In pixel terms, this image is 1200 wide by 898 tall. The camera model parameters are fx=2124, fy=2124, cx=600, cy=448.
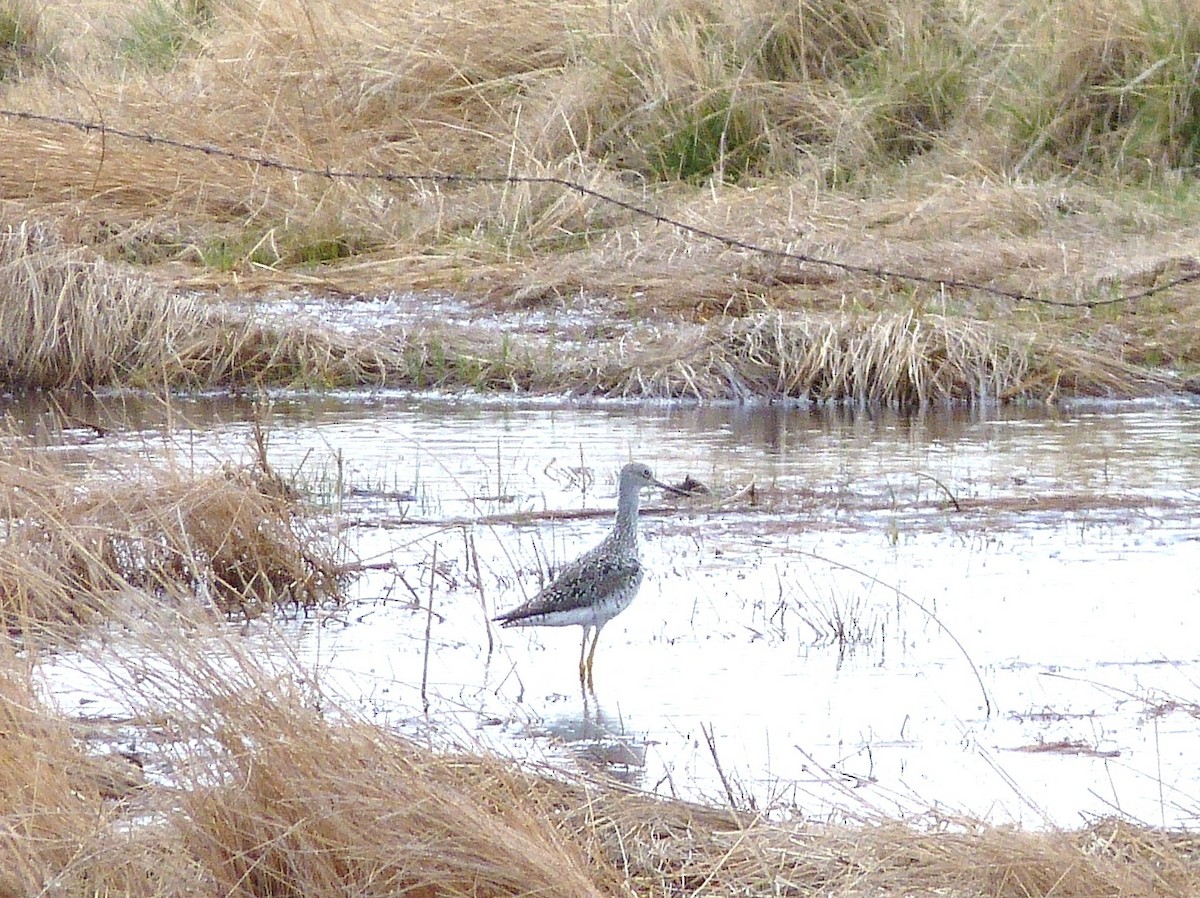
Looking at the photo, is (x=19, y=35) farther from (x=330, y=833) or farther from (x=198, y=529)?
(x=330, y=833)

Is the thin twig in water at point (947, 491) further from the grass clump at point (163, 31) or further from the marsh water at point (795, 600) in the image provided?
the grass clump at point (163, 31)

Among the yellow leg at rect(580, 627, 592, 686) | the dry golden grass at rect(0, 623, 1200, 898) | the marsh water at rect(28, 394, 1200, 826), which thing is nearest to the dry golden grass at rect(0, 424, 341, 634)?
the marsh water at rect(28, 394, 1200, 826)

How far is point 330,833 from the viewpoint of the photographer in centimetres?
403

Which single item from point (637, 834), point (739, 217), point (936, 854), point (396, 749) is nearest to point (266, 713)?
point (396, 749)

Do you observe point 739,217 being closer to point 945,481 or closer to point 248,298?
point 248,298

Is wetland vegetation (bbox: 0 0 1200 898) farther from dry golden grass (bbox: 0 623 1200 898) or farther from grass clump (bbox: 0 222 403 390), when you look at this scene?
dry golden grass (bbox: 0 623 1200 898)

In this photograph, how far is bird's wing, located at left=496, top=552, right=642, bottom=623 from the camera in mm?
6230

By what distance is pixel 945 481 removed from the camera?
9.17 m

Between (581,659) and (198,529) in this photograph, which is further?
(198,529)

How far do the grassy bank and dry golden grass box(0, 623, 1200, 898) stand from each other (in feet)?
23.5

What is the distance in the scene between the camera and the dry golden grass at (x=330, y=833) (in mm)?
3969

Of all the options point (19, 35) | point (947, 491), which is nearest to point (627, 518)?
point (947, 491)

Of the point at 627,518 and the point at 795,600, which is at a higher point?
the point at 627,518

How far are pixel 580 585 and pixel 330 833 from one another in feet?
7.62
